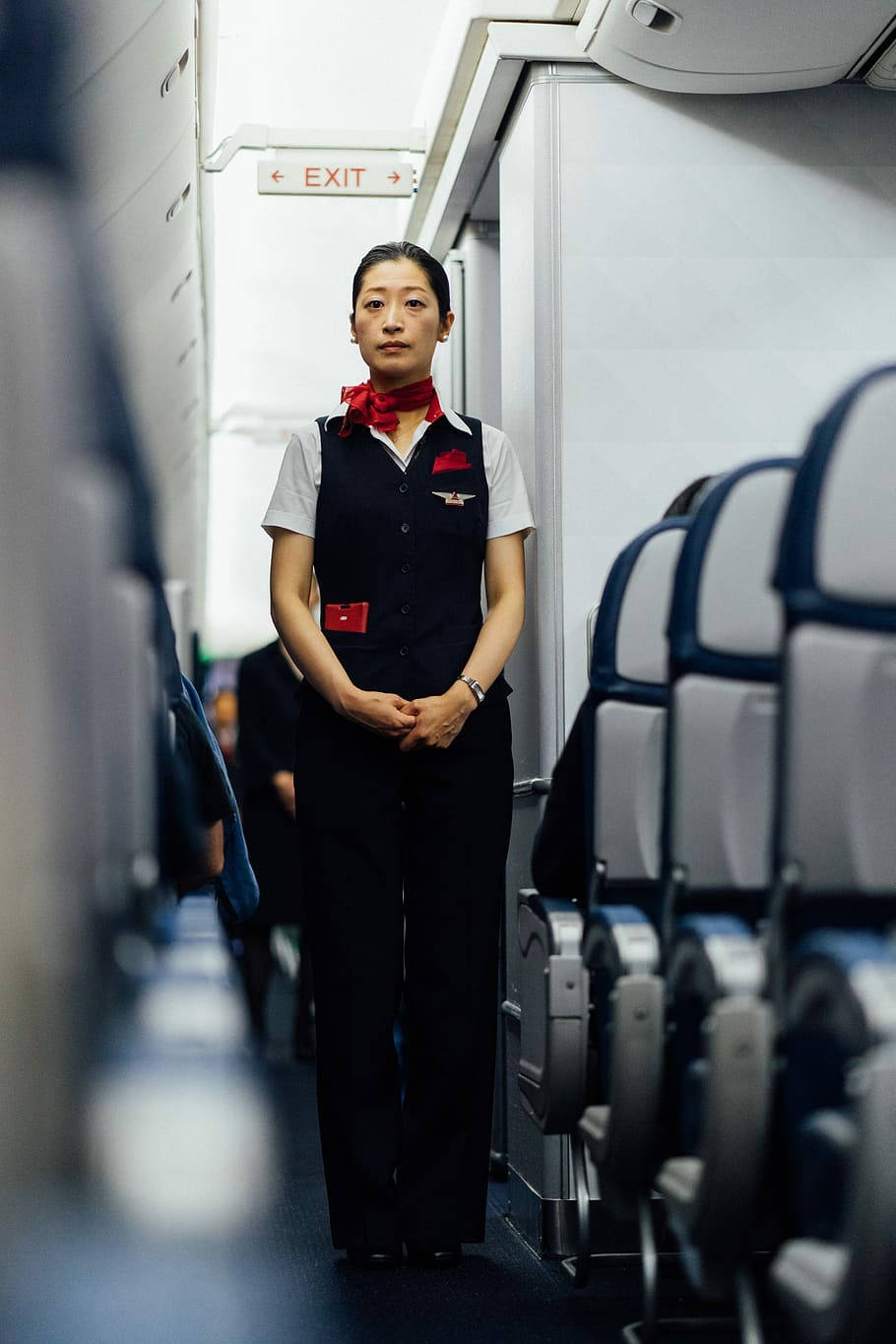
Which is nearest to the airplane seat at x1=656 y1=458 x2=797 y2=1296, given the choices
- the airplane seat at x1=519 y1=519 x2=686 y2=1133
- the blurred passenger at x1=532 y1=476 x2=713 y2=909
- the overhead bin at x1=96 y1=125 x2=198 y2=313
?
the airplane seat at x1=519 y1=519 x2=686 y2=1133

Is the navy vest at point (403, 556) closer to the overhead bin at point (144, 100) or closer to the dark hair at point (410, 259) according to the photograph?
the dark hair at point (410, 259)

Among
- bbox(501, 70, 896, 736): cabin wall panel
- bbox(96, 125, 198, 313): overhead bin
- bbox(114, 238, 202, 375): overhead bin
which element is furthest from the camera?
bbox(114, 238, 202, 375): overhead bin

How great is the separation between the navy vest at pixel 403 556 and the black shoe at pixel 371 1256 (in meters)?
1.03

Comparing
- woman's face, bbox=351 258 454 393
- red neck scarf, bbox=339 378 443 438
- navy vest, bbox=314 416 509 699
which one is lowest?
navy vest, bbox=314 416 509 699

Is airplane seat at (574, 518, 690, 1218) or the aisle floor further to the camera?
the aisle floor

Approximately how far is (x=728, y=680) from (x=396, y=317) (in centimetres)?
151

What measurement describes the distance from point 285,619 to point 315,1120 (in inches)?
76.6

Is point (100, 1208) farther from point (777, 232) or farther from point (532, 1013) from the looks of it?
point (777, 232)

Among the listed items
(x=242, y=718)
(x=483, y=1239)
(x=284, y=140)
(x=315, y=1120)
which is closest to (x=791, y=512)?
(x=483, y=1239)

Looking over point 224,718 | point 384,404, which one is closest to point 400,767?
point 384,404

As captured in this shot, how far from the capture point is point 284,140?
188 inches

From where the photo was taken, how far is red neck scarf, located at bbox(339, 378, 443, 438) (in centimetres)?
305

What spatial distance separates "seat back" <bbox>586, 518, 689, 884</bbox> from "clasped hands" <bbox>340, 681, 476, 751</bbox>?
0.55m

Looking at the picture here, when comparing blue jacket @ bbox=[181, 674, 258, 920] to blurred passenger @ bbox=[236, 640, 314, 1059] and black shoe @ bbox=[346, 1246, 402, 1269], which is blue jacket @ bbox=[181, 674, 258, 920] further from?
blurred passenger @ bbox=[236, 640, 314, 1059]
